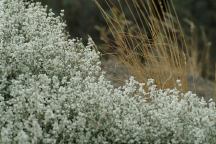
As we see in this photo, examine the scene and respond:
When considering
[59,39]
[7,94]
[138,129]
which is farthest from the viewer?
[59,39]

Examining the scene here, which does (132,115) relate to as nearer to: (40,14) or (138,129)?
(138,129)

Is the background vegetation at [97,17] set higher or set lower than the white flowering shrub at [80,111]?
higher

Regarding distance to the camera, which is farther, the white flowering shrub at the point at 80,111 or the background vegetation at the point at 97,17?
the background vegetation at the point at 97,17

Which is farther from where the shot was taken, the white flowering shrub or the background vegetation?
the background vegetation

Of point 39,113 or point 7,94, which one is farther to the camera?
point 7,94

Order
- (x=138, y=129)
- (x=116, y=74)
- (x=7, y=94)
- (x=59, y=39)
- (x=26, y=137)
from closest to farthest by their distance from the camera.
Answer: (x=26, y=137)
(x=138, y=129)
(x=7, y=94)
(x=59, y=39)
(x=116, y=74)

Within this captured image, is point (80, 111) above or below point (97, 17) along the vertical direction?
below

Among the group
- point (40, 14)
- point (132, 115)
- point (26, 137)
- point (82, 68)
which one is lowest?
point (26, 137)

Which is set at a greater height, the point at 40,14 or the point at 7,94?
the point at 40,14

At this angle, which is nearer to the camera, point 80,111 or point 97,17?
point 80,111

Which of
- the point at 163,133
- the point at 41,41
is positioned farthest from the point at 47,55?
the point at 163,133

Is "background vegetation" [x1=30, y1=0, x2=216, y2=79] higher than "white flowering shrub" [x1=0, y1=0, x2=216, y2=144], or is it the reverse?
"background vegetation" [x1=30, y1=0, x2=216, y2=79]
